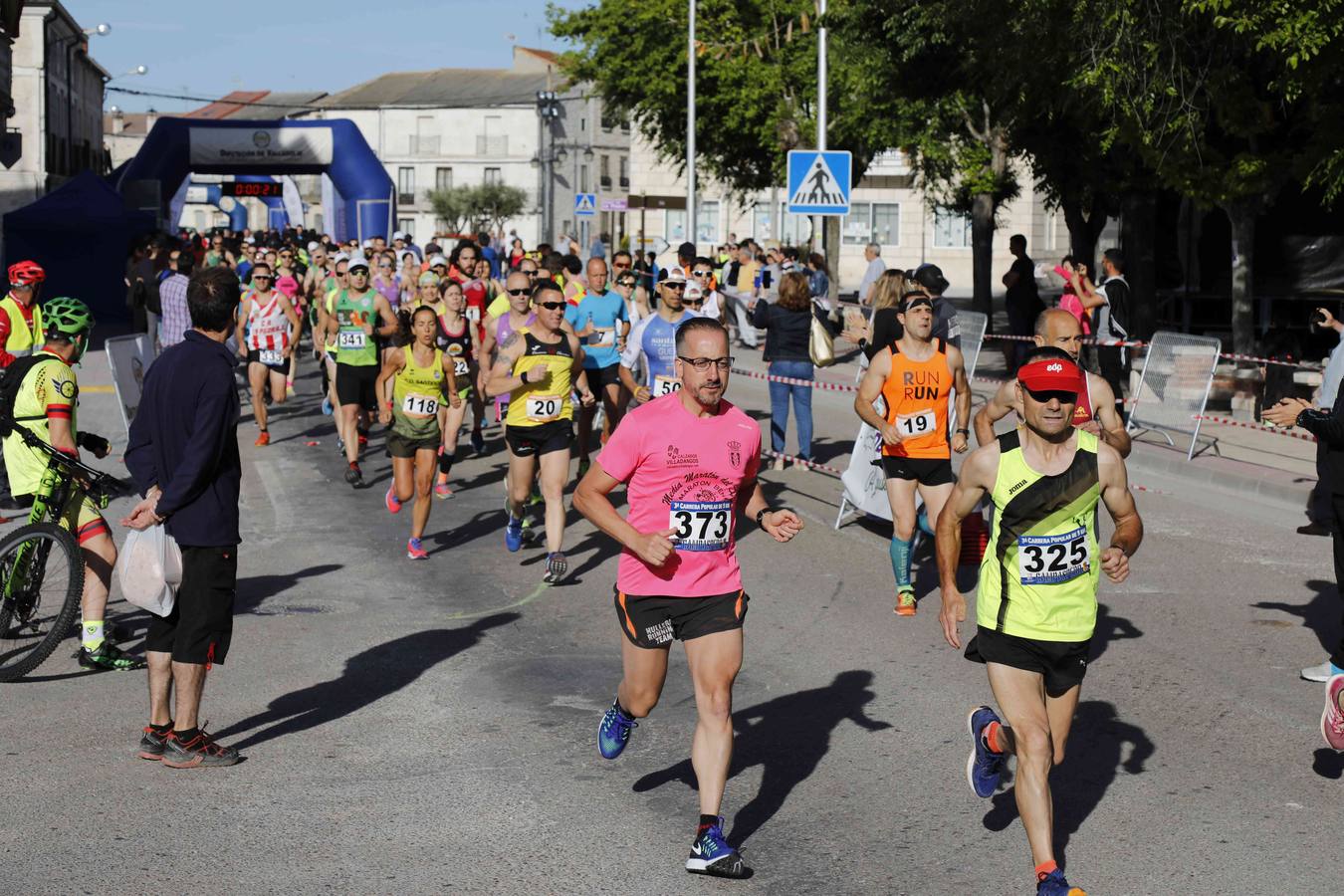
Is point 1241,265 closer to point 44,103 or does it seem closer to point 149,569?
point 149,569

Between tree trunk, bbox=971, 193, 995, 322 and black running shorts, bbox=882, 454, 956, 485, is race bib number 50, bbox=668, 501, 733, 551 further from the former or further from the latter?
tree trunk, bbox=971, 193, 995, 322

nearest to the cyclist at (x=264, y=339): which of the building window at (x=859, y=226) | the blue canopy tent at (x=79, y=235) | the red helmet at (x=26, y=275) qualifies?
the red helmet at (x=26, y=275)

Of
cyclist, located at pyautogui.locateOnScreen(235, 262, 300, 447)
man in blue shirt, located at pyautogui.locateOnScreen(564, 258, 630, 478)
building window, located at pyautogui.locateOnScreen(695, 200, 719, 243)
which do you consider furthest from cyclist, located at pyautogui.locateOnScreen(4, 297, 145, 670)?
building window, located at pyautogui.locateOnScreen(695, 200, 719, 243)

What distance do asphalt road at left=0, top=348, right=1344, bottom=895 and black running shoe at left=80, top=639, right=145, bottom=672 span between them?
127 mm

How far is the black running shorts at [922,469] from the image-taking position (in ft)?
31.7

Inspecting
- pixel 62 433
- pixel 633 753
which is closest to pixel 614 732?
pixel 633 753

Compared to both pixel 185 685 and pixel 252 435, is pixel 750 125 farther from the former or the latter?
pixel 185 685

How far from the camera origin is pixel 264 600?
10.1 m

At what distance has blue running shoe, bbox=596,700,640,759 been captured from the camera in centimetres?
620

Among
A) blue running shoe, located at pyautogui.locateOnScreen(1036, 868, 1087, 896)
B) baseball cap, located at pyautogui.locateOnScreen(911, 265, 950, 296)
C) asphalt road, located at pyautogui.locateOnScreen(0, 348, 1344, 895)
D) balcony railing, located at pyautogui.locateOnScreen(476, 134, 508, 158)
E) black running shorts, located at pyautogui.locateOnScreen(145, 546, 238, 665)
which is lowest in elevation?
asphalt road, located at pyautogui.locateOnScreen(0, 348, 1344, 895)

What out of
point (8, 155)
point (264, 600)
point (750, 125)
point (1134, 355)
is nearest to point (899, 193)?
point (750, 125)

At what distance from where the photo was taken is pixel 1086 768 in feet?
22.1

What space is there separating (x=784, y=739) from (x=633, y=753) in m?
0.65

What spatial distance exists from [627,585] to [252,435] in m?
13.3
